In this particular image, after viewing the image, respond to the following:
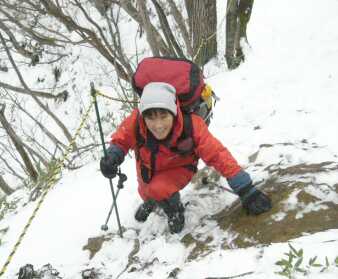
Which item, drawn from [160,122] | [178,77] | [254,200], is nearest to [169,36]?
[178,77]

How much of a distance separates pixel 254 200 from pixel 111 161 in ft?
3.70

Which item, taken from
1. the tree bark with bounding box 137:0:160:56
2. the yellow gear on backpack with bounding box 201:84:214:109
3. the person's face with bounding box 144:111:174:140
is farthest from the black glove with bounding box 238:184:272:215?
the tree bark with bounding box 137:0:160:56

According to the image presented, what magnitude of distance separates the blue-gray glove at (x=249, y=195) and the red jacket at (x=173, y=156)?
53 mm

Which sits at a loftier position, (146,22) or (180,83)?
(146,22)

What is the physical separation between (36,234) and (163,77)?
2.17m

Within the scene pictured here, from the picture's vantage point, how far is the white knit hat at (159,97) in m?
2.97

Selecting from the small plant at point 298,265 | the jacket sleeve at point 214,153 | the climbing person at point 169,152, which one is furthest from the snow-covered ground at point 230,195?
the jacket sleeve at point 214,153

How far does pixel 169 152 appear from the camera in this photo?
3350 mm

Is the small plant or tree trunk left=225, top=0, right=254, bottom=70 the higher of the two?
tree trunk left=225, top=0, right=254, bottom=70

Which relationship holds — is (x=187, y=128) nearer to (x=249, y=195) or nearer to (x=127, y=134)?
(x=127, y=134)

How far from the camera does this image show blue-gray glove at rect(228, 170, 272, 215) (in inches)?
121

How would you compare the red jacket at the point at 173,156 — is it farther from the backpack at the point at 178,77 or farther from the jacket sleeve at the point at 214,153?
the backpack at the point at 178,77

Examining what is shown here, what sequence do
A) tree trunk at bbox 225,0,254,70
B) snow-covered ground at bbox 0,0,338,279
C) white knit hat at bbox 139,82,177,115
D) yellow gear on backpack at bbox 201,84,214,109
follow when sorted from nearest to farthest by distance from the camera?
snow-covered ground at bbox 0,0,338,279
white knit hat at bbox 139,82,177,115
yellow gear on backpack at bbox 201,84,214,109
tree trunk at bbox 225,0,254,70

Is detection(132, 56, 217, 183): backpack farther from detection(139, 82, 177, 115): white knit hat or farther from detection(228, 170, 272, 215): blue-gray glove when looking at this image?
detection(228, 170, 272, 215): blue-gray glove
